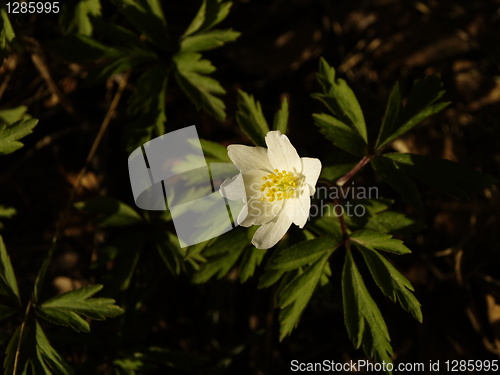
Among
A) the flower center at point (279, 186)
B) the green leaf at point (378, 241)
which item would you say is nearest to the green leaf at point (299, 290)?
the green leaf at point (378, 241)

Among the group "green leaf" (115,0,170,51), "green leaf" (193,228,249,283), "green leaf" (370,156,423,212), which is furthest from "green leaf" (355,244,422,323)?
"green leaf" (115,0,170,51)

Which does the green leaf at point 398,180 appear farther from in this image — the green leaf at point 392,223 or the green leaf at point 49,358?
the green leaf at point 49,358

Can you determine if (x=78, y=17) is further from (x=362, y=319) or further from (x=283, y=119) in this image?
(x=362, y=319)

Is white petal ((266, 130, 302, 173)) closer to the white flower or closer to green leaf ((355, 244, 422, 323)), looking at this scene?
the white flower

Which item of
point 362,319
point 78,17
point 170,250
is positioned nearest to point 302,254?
point 362,319

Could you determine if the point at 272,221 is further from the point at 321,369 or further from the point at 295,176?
the point at 321,369
